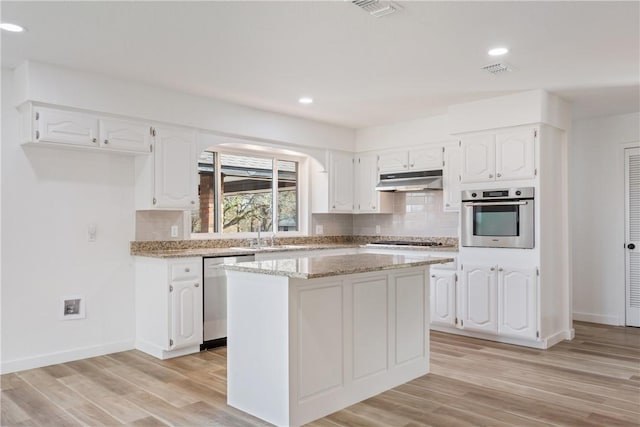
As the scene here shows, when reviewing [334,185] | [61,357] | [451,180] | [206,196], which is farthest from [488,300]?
[61,357]

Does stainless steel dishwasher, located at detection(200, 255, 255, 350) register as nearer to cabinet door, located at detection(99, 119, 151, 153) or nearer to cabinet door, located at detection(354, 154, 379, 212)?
cabinet door, located at detection(99, 119, 151, 153)

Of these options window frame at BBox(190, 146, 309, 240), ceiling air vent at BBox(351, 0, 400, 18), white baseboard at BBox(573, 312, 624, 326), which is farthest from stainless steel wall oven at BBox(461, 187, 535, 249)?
ceiling air vent at BBox(351, 0, 400, 18)

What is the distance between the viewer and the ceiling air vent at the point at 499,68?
3.80 m

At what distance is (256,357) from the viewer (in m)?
2.96

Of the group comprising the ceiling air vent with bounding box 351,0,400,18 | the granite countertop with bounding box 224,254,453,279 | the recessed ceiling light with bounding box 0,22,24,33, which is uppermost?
the recessed ceiling light with bounding box 0,22,24,33

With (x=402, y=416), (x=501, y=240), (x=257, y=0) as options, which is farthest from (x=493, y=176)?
(x=257, y=0)

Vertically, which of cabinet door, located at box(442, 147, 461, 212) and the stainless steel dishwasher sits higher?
cabinet door, located at box(442, 147, 461, 212)

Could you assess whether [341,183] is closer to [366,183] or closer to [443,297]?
[366,183]

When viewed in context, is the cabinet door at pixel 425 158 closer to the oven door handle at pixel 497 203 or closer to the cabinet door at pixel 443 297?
the oven door handle at pixel 497 203

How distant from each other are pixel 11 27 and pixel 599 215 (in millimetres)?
6163

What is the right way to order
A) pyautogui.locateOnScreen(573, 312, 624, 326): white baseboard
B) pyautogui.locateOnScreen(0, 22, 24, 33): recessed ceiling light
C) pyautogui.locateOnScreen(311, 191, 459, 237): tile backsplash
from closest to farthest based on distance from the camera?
pyautogui.locateOnScreen(0, 22, 24, 33): recessed ceiling light, pyautogui.locateOnScreen(573, 312, 624, 326): white baseboard, pyautogui.locateOnScreen(311, 191, 459, 237): tile backsplash

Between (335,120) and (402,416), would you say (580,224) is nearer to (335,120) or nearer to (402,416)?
(335,120)

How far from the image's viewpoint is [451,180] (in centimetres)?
554

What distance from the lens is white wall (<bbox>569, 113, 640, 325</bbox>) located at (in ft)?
18.5
